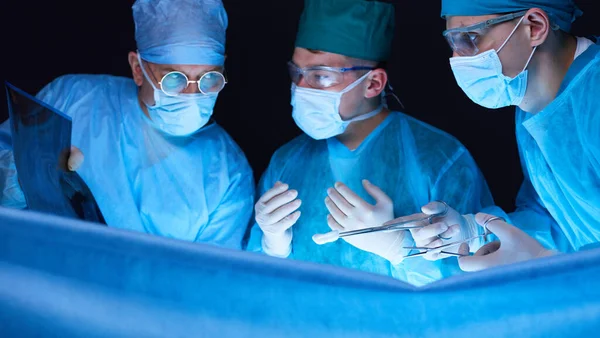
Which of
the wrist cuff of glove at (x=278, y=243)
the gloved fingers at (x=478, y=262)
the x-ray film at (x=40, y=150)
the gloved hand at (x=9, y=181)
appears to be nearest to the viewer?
the x-ray film at (x=40, y=150)

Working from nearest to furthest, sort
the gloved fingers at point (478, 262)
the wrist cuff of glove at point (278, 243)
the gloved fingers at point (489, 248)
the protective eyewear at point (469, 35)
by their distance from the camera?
the gloved fingers at point (478, 262), the gloved fingers at point (489, 248), the protective eyewear at point (469, 35), the wrist cuff of glove at point (278, 243)

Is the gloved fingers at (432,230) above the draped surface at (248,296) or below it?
below

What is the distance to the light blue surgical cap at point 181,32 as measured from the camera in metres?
2.33

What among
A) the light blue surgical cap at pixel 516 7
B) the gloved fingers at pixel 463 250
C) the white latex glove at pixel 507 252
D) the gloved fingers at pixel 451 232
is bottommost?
the gloved fingers at pixel 451 232

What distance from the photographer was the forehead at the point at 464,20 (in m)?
1.88

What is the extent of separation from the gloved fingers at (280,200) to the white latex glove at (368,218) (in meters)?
0.12

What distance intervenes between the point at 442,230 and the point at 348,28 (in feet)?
2.82

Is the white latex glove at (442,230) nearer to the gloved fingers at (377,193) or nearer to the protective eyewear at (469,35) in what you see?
the gloved fingers at (377,193)

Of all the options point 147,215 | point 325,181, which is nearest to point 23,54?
point 147,215

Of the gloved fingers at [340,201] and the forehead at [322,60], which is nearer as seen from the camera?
the gloved fingers at [340,201]

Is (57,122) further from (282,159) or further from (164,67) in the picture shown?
(282,159)

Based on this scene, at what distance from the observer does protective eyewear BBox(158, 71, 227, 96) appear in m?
2.31

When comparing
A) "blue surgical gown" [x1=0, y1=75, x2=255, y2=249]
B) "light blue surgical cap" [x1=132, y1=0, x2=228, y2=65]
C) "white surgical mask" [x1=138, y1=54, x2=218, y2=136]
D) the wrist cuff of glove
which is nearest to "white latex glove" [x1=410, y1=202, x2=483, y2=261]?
the wrist cuff of glove

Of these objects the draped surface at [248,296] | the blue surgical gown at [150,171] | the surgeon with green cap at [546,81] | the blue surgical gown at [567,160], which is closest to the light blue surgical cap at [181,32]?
the blue surgical gown at [150,171]
